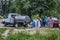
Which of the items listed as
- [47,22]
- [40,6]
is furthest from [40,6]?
[47,22]

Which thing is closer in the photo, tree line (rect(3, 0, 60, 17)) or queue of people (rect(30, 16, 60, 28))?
queue of people (rect(30, 16, 60, 28))

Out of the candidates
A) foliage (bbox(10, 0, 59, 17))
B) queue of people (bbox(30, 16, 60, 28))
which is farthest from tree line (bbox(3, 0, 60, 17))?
queue of people (bbox(30, 16, 60, 28))

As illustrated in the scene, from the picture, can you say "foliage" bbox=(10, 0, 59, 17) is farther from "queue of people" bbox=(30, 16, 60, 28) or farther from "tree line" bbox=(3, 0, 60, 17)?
"queue of people" bbox=(30, 16, 60, 28)

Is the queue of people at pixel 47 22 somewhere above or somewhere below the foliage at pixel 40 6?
below

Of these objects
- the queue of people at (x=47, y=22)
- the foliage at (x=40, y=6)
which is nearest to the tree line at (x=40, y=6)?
the foliage at (x=40, y=6)

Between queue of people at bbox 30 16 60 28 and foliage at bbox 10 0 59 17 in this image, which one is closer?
queue of people at bbox 30 16 60 28

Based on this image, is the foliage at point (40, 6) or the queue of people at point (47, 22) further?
the foliage at point (40, 6)

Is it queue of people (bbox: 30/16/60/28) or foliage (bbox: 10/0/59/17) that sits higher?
foliage (bbox: 10/0/59/17)

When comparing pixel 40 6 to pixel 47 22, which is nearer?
pixel 47 22

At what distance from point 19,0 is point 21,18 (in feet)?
22.8

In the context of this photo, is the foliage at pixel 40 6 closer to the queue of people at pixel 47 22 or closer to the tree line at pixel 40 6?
the tree line at pixel 40 6

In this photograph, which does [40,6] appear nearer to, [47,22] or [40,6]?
[40,6]

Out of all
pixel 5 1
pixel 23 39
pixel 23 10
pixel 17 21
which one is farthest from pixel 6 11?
pixel 23 39

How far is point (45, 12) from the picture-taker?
96.1 ft
